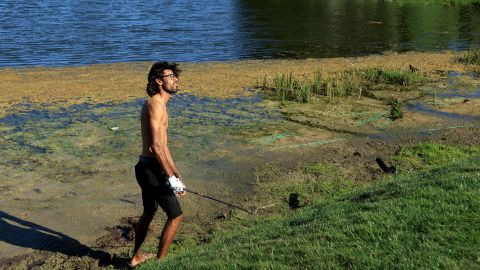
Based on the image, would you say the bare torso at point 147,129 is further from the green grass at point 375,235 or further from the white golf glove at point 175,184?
the green grass at point 375,235

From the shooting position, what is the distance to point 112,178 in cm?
995

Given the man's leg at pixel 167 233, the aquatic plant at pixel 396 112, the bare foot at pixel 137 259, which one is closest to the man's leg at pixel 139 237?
the bare foot at pixel 137 259

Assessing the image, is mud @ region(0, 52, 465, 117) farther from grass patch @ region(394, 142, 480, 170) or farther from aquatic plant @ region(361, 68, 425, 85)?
grass patch @ region(394, 142, 480, 170)

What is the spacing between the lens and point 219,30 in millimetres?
31609

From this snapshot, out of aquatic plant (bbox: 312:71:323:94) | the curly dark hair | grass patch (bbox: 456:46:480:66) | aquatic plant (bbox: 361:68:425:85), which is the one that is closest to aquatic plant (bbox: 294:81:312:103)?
aquatic plant (bbox: 312:71:323:94)

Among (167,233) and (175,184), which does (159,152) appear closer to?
(175,184)

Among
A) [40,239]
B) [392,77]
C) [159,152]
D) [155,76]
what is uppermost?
[155,76]

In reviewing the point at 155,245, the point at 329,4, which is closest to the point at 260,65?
the point at 155,245

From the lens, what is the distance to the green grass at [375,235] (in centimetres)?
497

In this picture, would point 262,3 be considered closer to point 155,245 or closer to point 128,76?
point 128,76

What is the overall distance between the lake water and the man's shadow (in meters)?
15.3

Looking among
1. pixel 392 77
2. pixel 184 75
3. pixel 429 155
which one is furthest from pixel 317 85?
pixel 429 155

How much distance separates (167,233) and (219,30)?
25.8 m

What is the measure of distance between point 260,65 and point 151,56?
16.6 feet
